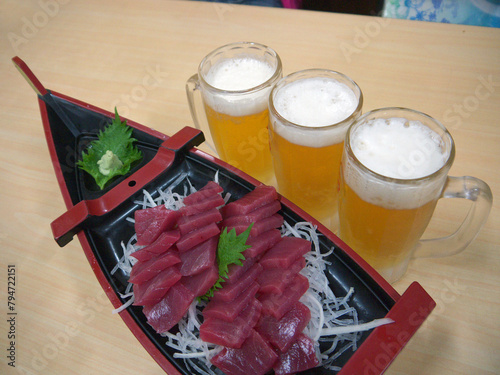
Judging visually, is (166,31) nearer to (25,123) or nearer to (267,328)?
(25,123)

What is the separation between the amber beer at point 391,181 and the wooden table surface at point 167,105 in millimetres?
258

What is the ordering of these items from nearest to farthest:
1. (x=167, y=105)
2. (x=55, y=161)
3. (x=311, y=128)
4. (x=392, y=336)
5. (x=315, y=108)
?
1. (x=392, y=336)
2. (x=311, y=128)
3. (x=315, y=108)
4. (x=55, y=161)
5. (x=167, y=105)

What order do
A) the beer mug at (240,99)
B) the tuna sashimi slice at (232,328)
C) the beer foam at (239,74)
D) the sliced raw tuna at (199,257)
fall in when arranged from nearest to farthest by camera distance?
the tuna sashimi slice at (232,328), the sliced raw tuna at (199,257), the beer mug at (240,99), the beer foam at (239,74)

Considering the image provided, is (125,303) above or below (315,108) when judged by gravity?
below

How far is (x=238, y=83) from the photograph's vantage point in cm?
129

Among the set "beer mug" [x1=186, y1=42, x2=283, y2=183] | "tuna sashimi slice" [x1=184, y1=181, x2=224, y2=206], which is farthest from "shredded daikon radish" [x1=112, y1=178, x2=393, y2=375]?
"beer mug" [x1=186, y1=42, x2=283, y2=183]

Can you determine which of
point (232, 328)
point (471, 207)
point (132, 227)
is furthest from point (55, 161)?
point (471, 207)

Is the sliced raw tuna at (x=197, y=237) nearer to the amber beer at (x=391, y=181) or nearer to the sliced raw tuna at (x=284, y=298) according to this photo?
the sliced raw tuna at (x=284, y=298)

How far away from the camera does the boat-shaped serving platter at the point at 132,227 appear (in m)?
0.77

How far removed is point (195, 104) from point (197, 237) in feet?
2.52

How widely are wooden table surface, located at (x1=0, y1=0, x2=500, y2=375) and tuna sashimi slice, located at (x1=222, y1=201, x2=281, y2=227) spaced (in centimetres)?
46

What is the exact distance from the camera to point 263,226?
3.25 ft

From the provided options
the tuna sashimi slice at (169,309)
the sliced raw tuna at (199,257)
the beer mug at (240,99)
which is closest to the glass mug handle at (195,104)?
the beer mug at (240,99)

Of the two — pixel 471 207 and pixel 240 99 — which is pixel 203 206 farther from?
pixel 471 207
